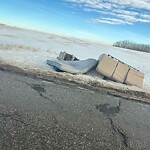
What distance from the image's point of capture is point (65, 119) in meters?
5.04

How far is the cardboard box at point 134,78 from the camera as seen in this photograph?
403 inches

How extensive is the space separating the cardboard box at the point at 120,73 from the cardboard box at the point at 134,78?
0.44 ft

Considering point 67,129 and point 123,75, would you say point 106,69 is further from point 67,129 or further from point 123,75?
point 67,129

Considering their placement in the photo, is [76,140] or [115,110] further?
[115,110]

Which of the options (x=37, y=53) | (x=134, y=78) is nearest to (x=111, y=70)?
(x=134, y=78)

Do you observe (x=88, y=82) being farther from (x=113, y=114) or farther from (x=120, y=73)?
(x=113, y=114)

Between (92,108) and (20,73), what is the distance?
3.24m

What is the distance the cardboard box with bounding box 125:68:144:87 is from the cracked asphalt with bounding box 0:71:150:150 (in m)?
2.64

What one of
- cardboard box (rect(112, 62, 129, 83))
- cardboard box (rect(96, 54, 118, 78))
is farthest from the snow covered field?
cardboard box (rect(112, 62, 129, 83))

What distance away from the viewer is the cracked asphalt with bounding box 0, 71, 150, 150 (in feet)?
13.3

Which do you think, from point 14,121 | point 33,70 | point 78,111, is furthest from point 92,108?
point 33,70

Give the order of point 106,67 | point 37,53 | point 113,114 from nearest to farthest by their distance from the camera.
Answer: point 113,114 < point 106,67 < point 37,53

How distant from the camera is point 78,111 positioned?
5691mm

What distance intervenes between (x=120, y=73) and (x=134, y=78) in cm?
50
